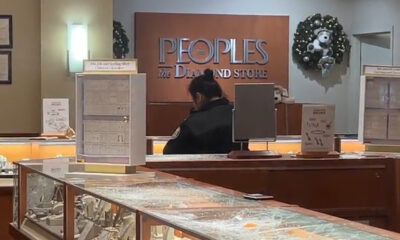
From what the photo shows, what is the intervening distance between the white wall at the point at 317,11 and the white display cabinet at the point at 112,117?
7.48 m

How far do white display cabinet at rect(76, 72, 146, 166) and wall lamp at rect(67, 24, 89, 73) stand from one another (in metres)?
5.37

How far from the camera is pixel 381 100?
14.2 ft

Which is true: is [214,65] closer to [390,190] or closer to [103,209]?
[390,190]

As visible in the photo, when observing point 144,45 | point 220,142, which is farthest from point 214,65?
point 220,142

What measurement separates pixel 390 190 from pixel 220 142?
1.09 m

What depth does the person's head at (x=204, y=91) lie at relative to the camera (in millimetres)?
4973

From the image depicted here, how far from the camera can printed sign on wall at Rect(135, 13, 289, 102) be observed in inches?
414

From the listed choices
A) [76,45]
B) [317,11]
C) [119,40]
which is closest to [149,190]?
[76,45]

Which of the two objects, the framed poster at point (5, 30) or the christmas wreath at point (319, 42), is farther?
the christmas wreath at point (319, 42)

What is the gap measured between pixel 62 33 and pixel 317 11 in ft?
14.3

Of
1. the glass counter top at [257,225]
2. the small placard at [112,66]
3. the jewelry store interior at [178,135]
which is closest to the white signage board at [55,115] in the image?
the jewelry store interior at [178,135]

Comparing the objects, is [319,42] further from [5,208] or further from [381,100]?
[5,208]

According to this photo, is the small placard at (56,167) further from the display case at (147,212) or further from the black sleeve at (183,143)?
the black sleeve at (183,143)

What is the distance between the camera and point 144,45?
34.4ft
